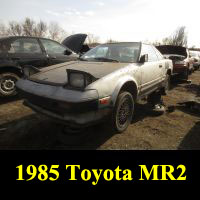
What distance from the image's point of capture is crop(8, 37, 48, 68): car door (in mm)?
4152

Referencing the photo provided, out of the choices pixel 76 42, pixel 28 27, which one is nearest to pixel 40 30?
pixel 28 27

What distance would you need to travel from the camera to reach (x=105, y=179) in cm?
189

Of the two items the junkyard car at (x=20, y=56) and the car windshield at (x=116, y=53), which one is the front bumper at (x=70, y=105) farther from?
the junkyard car at (x=20, y=56)

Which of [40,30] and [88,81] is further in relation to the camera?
[40,30]

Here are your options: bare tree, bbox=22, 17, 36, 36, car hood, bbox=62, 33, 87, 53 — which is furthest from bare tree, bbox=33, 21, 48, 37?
car hood, bbox=62, 33, 87, 53

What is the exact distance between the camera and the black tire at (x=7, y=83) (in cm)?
397

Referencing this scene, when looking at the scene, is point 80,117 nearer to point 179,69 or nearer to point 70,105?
point 70,105

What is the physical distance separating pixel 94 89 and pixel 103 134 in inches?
40.0

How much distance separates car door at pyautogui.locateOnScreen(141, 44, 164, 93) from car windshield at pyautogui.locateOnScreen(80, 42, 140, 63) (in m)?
0.20

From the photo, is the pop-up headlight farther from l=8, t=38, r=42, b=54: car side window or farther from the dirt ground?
l=8, t=38, r=42, b=54: car side window

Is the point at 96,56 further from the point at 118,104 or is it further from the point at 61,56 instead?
the point at 61,56

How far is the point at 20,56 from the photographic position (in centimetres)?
421

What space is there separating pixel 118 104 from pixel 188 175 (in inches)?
48.3

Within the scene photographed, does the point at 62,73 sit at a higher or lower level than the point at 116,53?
lower
